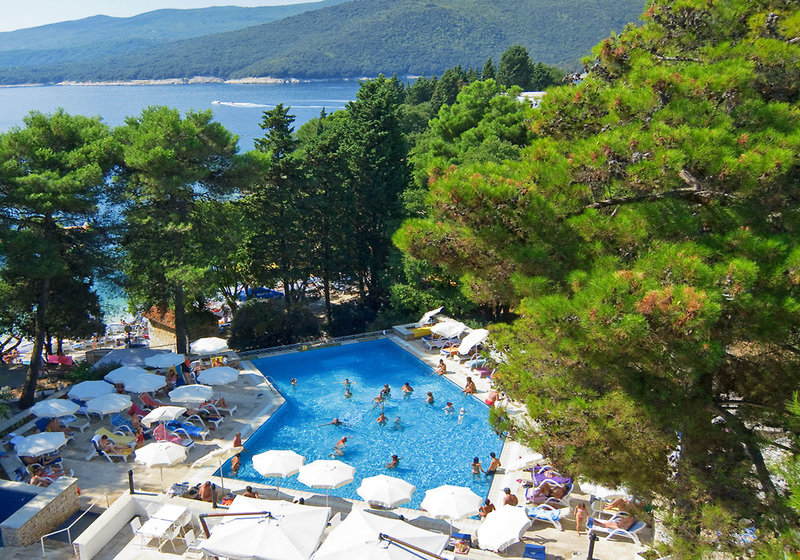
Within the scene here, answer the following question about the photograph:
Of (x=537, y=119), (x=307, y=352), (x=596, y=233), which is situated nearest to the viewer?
(x=596, y=233)

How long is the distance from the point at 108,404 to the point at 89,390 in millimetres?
1204

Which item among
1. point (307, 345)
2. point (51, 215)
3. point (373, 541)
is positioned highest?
point (51, 215)

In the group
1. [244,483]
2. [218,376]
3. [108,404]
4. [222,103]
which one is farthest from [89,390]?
[222,103]

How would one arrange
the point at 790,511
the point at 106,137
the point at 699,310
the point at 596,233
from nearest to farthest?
the point at 699,310 < the point at 790,511 < the point at 596,233 < the point at 106,137

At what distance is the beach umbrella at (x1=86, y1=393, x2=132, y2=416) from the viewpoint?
1562cm

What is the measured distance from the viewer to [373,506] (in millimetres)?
12203

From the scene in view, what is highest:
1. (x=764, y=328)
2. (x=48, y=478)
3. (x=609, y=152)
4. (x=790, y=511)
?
(x=609, y=152)

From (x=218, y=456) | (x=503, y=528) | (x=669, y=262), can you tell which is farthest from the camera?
(x=218, y=456)

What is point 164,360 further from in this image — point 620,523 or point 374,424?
point 620,523

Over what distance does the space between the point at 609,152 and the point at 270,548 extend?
7809 mm

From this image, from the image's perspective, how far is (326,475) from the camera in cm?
1235

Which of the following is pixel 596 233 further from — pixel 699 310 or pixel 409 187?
pixel 409 187

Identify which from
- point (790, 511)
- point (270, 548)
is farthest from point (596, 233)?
point (270, 548)

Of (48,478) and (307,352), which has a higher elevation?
(48,478)
